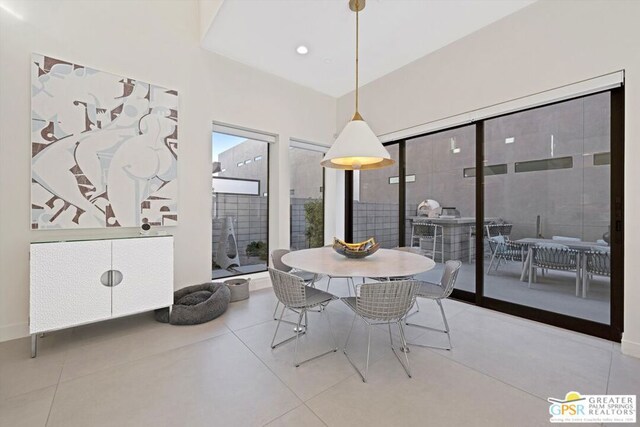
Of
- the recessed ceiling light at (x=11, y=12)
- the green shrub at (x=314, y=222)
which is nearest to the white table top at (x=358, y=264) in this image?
the green shrub at (x=314, y=222)

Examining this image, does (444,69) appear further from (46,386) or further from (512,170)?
(46,386)

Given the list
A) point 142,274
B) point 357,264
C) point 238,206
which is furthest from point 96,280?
point 357,264

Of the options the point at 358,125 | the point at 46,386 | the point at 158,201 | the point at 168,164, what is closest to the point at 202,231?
the point at 158,201

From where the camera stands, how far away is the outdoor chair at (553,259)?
267 cm

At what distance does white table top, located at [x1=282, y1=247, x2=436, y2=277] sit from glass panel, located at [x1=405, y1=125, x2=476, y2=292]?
1259 millimetres

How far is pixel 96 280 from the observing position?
92.7 inches

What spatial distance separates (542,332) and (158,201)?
4.12 m

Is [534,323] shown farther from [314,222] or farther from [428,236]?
[314,222]

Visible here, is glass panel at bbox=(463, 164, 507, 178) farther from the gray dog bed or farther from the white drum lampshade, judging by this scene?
the gray dog bed

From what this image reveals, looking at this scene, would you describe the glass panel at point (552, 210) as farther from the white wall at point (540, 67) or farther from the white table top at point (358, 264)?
the white table top at point (358, 264)

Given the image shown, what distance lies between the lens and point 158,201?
9.87ft

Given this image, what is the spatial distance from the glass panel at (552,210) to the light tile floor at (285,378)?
1.57 feet

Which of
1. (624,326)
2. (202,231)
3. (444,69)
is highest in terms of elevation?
(444,69)

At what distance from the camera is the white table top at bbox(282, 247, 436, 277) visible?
1.93 meters
